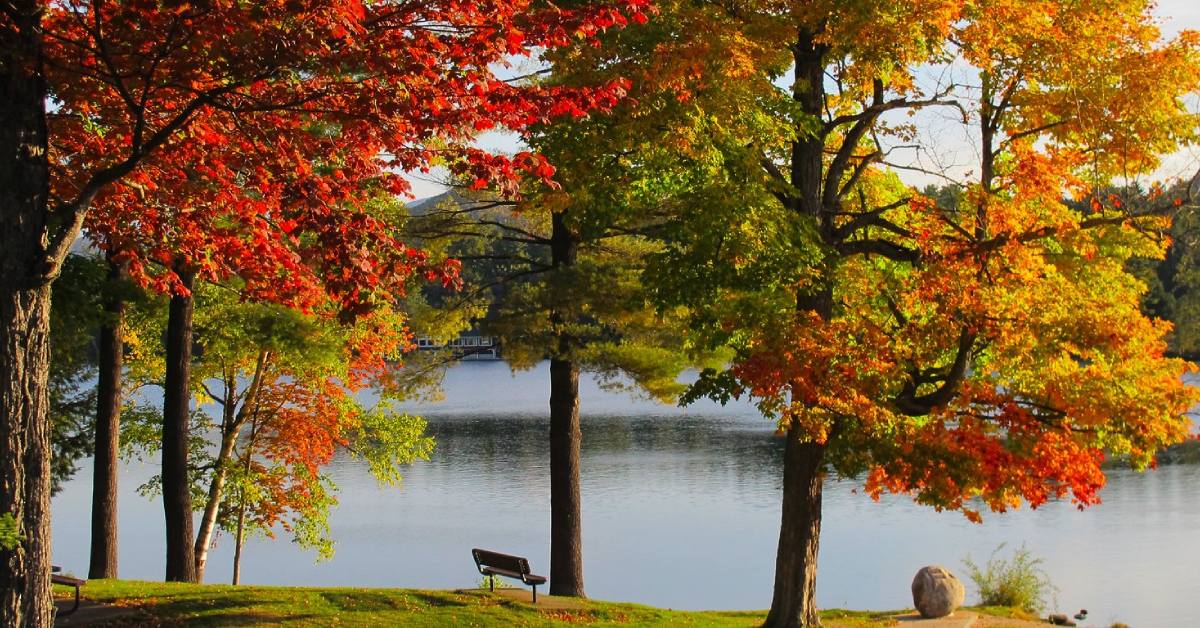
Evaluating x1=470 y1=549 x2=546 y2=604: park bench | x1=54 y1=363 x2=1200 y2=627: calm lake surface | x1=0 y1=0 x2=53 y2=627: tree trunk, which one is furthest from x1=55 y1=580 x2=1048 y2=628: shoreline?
x1=54 y1=363 x2=1200 y2=627: calm lake surface

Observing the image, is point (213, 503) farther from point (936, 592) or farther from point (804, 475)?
point (936, 592)

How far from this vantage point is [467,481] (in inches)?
1489

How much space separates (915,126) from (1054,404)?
12.8 feet

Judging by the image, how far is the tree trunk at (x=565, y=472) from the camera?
1683 centimetres

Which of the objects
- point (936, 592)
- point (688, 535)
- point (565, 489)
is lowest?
point (688, 535)

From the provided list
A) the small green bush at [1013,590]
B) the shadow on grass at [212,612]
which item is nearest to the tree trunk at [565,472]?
the shadow on grass at [212,612]

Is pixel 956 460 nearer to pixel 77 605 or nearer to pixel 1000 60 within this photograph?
pixel 1000 60

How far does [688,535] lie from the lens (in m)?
30.5

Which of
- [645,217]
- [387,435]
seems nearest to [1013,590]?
[645,217]

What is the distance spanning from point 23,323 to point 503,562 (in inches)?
304

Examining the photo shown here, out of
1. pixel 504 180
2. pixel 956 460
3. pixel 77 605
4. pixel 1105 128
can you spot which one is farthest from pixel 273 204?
pixel 1105 128

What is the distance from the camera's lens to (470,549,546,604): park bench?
13086 mm

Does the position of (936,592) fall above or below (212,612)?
below

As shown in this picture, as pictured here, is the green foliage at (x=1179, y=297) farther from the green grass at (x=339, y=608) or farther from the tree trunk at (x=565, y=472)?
the green grass at (x=339, y=608)
